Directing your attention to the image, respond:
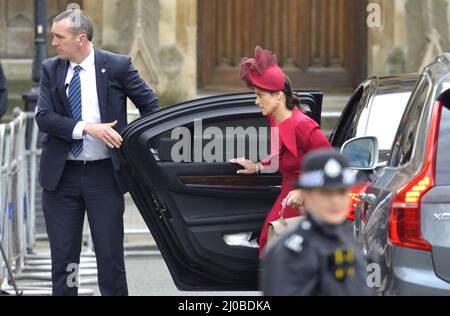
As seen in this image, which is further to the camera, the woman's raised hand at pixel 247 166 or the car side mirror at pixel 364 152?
the woman's raised hand at pixel 247 166

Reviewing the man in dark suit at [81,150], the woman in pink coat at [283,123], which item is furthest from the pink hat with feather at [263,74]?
the man in dark suit at [81,150]

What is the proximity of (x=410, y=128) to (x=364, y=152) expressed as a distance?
0.55 m

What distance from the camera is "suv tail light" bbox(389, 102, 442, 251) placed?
5793 millimetres

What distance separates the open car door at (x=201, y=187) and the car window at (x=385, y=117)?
47 centimetres

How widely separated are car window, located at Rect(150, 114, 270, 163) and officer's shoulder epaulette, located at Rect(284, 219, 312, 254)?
3.17m

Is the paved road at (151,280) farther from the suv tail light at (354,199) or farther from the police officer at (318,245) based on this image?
the police officer at (318,245)

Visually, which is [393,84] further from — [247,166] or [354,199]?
[247,166]

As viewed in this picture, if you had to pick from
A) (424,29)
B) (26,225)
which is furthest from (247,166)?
(424,29)

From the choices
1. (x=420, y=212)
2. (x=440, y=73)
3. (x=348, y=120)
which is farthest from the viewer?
(x=348, y=120)

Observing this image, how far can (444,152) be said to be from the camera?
19.4ft

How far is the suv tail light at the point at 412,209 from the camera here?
19.0 ft
